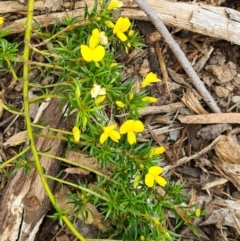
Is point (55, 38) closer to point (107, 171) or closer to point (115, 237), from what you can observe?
point (107, 171)

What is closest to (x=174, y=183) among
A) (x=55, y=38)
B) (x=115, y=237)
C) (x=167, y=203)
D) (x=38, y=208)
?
(x=167, y=203)

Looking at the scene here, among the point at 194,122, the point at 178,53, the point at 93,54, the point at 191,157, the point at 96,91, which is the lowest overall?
the point at 191,157

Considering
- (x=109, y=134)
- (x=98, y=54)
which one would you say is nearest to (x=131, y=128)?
(x=109, y=134)

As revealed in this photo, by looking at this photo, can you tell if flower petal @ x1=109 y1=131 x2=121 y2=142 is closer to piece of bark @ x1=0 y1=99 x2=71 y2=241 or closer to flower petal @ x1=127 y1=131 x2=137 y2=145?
flower petal @ x1=127 y1=131 x2=137 y2=145

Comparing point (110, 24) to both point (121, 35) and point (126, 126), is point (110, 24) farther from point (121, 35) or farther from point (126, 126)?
point (126, 126)

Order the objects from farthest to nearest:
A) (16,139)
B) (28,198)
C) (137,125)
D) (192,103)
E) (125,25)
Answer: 1. (192,103)
2. (16,139)
3. (28,198)
4. (125,25)
5. (137,125)

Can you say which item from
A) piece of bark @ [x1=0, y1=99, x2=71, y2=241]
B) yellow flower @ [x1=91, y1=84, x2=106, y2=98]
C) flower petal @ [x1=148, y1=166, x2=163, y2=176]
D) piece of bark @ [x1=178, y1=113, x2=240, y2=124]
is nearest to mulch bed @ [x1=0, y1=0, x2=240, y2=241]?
piece of bark @ [x1=178, y1=113, x2=240, y2=124]

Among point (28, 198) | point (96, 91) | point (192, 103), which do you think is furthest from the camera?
point (192, 103)

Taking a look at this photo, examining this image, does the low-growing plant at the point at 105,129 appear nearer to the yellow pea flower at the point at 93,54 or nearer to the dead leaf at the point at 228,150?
the yellow pea flower at the point at 93,54
